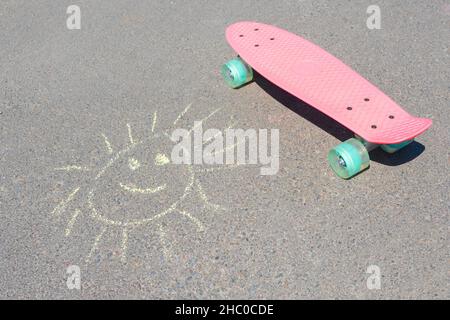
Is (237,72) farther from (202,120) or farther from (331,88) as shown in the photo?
(331,88)

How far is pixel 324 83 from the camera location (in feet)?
9.70

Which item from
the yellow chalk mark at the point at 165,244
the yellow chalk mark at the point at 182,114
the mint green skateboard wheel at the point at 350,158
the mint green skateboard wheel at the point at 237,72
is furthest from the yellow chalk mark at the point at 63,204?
the mint green skateboard wheel at the point at 350,158

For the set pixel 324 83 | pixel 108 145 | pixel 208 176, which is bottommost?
pixel 208 176

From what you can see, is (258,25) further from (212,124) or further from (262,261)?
(262,261)

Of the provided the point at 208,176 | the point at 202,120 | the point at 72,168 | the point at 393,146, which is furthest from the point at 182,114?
the point at 393,146

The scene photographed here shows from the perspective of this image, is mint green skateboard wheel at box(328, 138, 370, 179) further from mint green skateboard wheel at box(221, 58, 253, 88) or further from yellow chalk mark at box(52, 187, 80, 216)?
yellow chalk mark at box(52, 187, 80, 216)

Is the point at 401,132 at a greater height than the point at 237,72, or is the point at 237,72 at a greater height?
the point at 237,72

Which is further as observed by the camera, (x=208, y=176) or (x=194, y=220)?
(x=208, y=176)

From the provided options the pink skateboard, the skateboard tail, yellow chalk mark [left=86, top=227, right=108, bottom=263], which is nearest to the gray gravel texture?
yellow chalk mark [left=86, top=227, right=108, bottom=263]

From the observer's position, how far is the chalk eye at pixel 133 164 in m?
2.92

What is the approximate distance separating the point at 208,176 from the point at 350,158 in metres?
0.79

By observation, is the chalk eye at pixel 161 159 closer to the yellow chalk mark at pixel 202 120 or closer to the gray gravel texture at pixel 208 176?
the gray gravel texture at pixel 208 176
